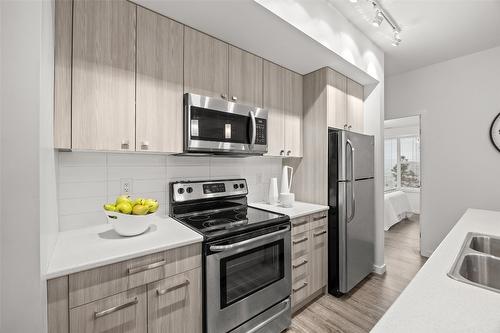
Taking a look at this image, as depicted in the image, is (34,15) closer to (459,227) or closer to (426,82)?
(459,227)

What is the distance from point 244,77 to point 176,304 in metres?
1.80

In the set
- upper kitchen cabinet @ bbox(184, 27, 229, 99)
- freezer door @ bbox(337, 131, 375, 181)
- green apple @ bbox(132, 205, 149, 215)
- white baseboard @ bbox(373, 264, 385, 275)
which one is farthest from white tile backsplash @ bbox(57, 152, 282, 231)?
white baseboard @ bbox(373, 264, 385, 275)

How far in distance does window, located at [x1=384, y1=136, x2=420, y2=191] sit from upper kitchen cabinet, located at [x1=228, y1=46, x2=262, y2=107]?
19.0 ft

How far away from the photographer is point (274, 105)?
2299 mm

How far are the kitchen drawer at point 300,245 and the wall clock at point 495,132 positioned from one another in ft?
8.95

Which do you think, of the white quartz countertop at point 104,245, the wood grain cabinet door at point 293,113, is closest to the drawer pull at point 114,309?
the white quartz countertop at point 104,245

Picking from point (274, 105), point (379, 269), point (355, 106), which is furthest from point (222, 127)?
point (379, 269)

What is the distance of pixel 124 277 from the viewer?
111 cm

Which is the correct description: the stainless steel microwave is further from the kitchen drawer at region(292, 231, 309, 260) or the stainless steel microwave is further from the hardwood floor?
the hardwood floor

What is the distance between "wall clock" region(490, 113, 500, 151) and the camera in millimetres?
2740

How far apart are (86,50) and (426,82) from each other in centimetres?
411

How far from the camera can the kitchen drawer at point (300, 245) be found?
197 centimetres

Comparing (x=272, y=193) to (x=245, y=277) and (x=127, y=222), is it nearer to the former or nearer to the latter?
(x=245, y=277)

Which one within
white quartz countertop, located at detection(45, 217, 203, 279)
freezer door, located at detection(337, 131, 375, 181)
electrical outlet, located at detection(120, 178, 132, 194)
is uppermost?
freezer door, located at detection(337, 131, 375, 181)
